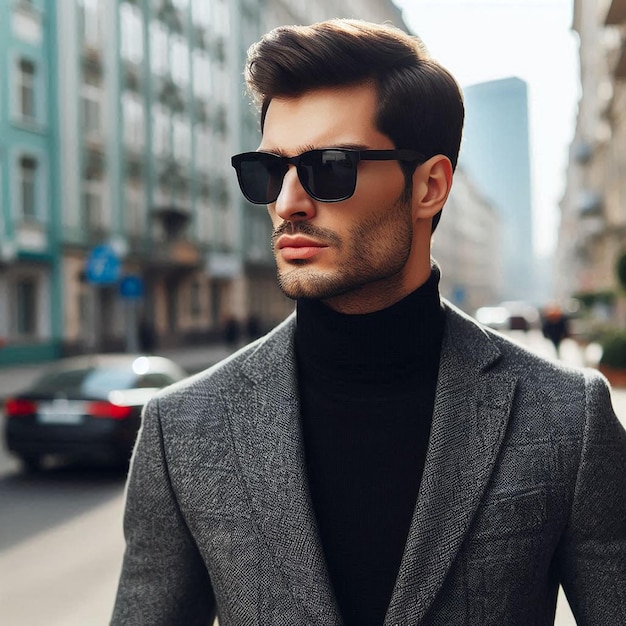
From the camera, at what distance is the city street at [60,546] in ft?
17.8

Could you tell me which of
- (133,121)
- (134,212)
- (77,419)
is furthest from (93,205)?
(77,419)

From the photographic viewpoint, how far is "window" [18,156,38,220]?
27.9m

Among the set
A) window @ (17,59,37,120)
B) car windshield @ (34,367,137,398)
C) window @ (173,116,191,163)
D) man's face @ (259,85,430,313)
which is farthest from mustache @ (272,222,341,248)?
window @ (173,116,191,163)

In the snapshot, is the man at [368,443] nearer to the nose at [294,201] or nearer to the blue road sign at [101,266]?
the nose at [294,201]

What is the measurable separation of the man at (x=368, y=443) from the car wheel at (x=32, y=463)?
910cm

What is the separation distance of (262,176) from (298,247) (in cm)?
20

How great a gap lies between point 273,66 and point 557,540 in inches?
40.3

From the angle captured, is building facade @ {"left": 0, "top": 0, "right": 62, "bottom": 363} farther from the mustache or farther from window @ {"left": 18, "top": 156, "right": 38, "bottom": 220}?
the mustache

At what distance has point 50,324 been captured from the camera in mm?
29109

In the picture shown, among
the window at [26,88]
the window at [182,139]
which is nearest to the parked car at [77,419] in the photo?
the window at [26,88]

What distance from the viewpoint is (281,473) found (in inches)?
65.9

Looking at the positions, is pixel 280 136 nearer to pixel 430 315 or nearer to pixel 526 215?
pixel 430 315

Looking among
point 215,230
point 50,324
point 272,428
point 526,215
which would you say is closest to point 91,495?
point 272,428

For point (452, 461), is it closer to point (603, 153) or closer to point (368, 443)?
point (368, 443)
